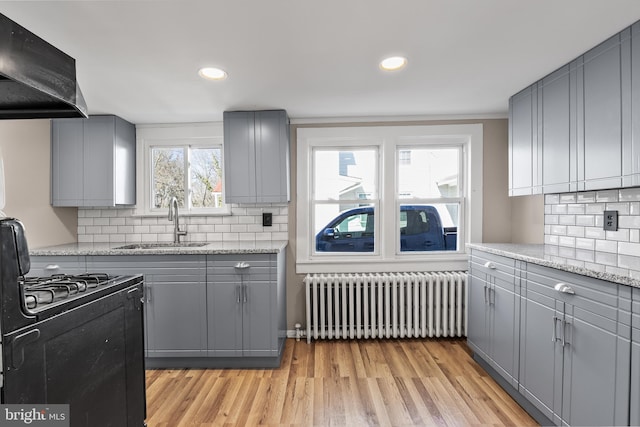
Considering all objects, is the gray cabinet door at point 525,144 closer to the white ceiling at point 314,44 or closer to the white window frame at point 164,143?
the white ceiling at point 314,44

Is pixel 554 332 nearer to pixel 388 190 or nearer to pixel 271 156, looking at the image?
pixel 388 190

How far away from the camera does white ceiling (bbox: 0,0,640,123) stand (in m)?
1.40

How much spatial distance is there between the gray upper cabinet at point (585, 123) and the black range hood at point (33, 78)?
2.70 m

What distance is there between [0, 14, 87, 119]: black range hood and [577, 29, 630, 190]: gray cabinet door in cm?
270

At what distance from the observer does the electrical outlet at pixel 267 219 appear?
3082 mm

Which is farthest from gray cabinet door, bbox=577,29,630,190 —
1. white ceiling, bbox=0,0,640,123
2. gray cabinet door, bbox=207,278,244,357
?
gray cabinet door, bbox=207,278,244,357

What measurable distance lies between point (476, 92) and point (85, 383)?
306 cm

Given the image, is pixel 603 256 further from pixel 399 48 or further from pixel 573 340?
pixel 399 48

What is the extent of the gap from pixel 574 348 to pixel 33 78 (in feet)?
9.00

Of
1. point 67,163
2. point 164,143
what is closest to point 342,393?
point 164,143

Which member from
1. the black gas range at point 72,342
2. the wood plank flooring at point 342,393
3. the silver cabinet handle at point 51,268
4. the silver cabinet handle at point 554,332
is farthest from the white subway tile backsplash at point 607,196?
the silver cabinet handle at point 51,268

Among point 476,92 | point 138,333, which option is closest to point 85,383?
point 138,333

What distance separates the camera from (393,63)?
1.91 m

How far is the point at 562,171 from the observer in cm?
201
